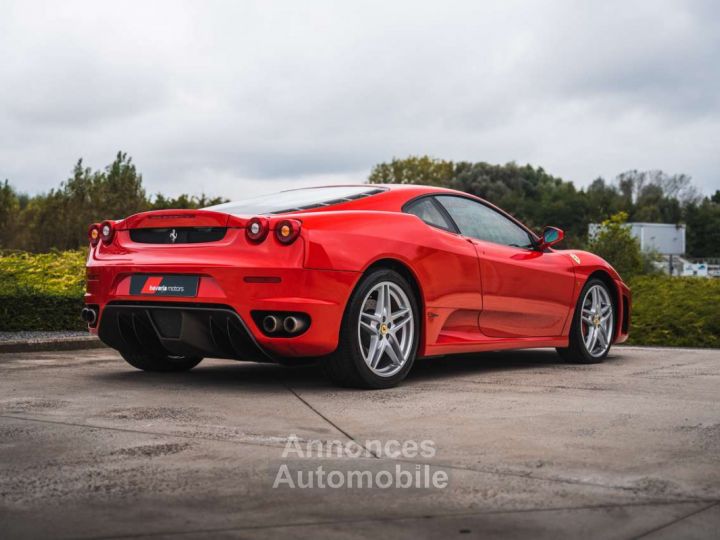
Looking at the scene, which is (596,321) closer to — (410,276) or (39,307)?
(410,276)

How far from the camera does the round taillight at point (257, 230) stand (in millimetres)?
5660

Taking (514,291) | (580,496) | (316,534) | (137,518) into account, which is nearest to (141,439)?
(137,518)

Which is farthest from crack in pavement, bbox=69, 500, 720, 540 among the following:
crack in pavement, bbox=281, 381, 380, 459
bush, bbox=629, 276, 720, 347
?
bush, bbox=629, 276, 720, 347

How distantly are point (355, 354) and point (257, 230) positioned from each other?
93cm

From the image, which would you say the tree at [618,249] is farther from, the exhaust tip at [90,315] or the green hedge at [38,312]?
the exhaust tip at [90,315]

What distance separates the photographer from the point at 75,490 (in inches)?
129

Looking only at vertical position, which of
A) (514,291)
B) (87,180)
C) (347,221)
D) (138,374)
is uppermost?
(87,180)

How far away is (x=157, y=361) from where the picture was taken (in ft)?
23.1

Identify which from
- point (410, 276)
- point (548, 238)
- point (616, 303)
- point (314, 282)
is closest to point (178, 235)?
point (314, 282)

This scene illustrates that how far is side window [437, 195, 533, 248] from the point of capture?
6.98 m

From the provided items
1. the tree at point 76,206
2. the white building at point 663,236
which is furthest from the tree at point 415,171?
the tree at point 76,206

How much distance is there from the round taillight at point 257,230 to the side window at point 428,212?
1.20 m

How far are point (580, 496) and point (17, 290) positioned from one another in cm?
845

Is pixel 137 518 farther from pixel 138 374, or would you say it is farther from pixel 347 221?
pixel 138 374
